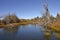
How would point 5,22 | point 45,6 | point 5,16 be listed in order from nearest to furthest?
1. point 45,6
2. point 5,22
3. point 5,16

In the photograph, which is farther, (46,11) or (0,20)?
(0,20)

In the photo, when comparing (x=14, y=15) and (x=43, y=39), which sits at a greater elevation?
(x=14, y=15)

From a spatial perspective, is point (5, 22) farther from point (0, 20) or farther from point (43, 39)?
point (43, 39)

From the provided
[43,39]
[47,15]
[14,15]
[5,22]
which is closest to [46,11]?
[47,15]

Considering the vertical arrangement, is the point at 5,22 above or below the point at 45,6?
below

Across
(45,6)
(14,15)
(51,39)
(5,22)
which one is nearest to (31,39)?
(51,39)

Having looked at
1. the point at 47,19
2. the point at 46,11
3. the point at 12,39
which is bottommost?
the point at 12,39

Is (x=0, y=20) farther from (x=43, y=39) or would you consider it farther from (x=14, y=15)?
(x=43, y=39)

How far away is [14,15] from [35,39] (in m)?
56.0

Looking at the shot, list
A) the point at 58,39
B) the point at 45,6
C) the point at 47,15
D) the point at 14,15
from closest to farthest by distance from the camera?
1. the point at 58,39
2. the point at 45,6
3. the point at 47,15
4. the point at 14,15

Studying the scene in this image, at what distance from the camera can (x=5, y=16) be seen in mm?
65125

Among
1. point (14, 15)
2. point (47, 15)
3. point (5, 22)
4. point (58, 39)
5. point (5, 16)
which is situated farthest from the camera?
point (14, 15)

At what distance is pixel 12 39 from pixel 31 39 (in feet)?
10.9

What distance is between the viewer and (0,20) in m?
63.8
